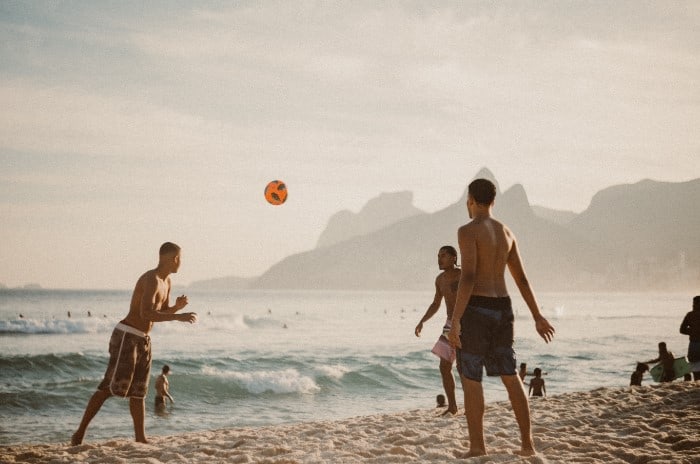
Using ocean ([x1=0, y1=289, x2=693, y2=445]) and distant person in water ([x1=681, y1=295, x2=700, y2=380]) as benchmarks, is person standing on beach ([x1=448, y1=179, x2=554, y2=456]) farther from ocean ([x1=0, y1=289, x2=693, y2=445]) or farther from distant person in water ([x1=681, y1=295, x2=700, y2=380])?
ocean ([x1=0, y1=289, x2=693, y2=445])

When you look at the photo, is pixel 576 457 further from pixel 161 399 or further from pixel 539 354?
pixel 539 354

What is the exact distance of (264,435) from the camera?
304 inches

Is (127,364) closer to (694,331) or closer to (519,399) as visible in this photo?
(519,399)

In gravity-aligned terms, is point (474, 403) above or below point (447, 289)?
below

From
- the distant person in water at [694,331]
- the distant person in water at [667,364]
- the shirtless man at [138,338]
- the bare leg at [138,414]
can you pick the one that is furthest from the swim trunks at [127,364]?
the distant person in water at [667,364]

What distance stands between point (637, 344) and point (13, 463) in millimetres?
30607

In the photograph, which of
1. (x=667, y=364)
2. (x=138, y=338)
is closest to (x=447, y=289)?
(x=138, y=338)

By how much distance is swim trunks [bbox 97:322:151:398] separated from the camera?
250 inches

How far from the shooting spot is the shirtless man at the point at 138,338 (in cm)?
636

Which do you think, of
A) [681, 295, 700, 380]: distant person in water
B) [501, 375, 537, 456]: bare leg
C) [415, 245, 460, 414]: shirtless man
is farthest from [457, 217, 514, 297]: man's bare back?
[681, 295, 700, 380]: distant person in water

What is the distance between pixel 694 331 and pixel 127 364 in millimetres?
9484

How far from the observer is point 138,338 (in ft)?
21.3

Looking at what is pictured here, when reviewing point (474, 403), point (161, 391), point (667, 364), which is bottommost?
point (161, 391)

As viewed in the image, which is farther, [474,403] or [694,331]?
[694,331]
